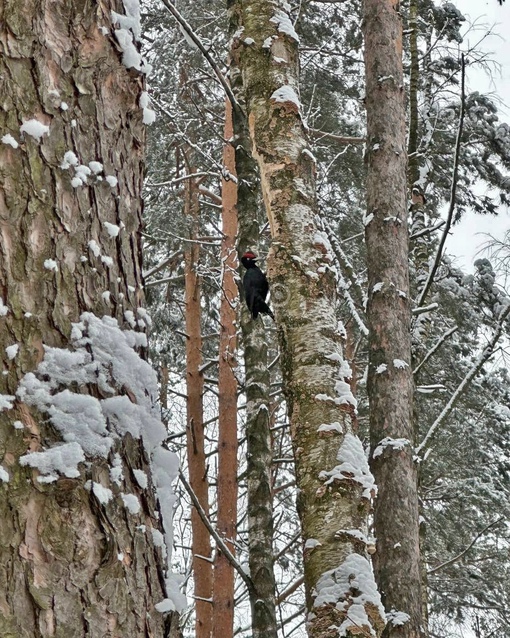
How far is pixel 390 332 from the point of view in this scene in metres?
3.68

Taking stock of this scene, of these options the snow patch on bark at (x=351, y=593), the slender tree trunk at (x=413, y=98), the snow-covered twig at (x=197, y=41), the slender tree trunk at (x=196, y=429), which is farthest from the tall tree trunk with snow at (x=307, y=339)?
the slender tree trunk at (x=196, y=429)

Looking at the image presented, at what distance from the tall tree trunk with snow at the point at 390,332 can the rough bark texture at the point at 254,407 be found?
1.82ft

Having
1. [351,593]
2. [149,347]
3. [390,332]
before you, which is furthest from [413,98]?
[149,347]

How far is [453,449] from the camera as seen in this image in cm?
1073

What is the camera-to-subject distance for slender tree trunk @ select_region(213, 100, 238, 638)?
20.5ft

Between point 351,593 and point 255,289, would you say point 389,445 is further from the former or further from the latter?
point 351,593

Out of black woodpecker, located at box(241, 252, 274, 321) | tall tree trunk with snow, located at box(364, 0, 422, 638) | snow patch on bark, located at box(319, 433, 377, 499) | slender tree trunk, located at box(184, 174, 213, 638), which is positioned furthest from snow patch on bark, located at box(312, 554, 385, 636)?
slender tree trunk, located at box(184, 174, 213, 638)

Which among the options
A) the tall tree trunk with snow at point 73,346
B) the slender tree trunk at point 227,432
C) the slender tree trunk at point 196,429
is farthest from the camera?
the slender tree trunk at point 196,429

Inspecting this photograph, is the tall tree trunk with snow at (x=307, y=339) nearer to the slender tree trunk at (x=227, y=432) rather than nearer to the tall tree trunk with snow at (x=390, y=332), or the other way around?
the tall tree trunk with snow at (x=390, y=332)

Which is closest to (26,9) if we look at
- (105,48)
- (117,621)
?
(105,48)

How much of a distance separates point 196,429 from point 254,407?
3.79 m

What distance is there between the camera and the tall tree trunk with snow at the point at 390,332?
126 inches

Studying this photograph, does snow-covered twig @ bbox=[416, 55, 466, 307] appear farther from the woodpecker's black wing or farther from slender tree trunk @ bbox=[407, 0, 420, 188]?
the woodpecker's black wing

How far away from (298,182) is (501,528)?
8.90 meters
